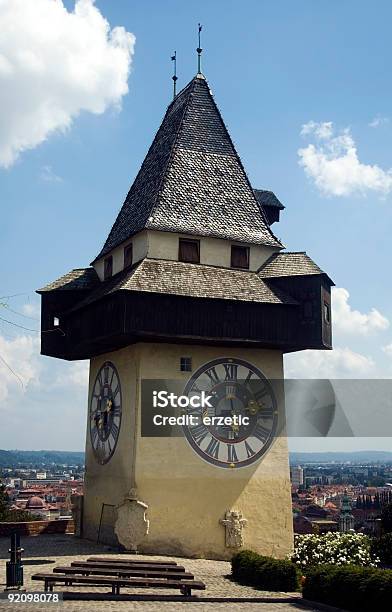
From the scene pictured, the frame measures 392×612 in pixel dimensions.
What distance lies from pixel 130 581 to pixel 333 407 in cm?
1167

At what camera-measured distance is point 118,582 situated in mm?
15227

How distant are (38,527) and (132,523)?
19.1 ft

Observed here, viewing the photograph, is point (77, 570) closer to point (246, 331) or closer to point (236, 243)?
point (246, 331)

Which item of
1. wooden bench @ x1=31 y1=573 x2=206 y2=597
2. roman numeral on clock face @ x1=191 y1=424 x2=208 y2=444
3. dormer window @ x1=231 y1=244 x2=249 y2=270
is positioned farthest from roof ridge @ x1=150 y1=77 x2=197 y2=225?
wooden bench @ x1=31 y1=573 x2=206 y2=597

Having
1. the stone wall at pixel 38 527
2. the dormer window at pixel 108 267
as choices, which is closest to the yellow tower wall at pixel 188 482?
the stone wall at pixel 38 527

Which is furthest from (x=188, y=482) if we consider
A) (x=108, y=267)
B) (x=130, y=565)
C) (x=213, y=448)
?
(x=108, y=267)

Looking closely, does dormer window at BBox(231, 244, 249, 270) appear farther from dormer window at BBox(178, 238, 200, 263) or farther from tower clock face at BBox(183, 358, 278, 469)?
tower clock face at BBox(183, 358, 278, 469)

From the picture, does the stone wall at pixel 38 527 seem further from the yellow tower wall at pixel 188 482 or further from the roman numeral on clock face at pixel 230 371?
the roman numeral on clock face at pixel 230 371

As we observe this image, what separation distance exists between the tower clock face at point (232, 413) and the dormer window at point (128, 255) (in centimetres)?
403

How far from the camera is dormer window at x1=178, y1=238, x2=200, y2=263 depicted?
2455 centimetres

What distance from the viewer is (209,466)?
23094 mm

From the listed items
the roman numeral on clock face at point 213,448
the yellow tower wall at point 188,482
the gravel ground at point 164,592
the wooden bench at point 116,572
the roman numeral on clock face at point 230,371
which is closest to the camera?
the gravel ground at point 164,592

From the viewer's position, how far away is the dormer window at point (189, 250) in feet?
80.5
